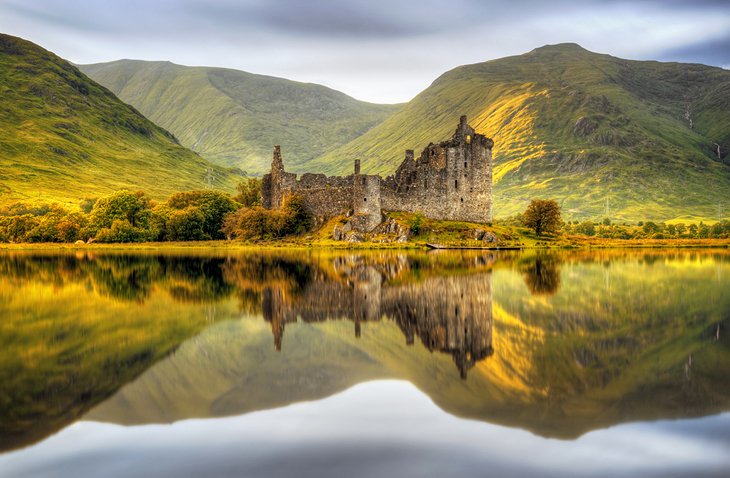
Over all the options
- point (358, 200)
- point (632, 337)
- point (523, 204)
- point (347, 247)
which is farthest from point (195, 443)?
point (523, 204)

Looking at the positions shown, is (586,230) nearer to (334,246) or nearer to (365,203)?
(365,203)

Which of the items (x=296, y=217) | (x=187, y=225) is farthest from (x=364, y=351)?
(x=187, y=225)

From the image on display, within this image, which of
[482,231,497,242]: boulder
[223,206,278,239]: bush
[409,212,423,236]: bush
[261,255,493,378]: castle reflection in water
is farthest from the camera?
[223,206,278,239]: bush

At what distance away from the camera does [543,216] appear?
242ft

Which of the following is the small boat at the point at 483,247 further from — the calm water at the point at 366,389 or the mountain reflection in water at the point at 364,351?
the calm water at the point at 366,389

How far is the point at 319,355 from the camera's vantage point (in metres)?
12.3

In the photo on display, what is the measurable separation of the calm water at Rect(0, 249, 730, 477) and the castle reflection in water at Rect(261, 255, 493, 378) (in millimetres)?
125

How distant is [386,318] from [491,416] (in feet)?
28.7

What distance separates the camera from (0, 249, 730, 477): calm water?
22.8ft

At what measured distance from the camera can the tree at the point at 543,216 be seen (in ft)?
242

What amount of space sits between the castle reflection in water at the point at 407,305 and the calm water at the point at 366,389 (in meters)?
0.13

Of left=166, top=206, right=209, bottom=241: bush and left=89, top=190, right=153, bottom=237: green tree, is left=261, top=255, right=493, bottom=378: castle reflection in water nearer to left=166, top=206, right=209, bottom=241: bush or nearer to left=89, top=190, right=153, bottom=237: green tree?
left=166, top=206, right=209, bottom=241: bush

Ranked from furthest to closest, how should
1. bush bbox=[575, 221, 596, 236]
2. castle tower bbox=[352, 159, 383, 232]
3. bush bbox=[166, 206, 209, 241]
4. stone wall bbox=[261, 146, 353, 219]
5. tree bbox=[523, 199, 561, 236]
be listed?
bush bbox=[575, 221, 596, 236]
bush bbox=[166, 206, 209, 241]
tree bbox=[523, 199, 561, 236]
stone wall bbox=[261, 146, 353, 219]
castle tower bbox=[352, 159, 383, 232]

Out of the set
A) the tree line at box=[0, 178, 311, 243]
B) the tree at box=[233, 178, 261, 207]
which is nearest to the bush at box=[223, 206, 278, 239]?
the tree line at box=[0, 178, 311, 243]
